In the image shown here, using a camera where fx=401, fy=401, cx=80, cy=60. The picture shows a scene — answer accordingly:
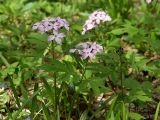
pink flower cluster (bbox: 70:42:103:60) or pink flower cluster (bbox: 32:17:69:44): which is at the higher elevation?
pink flower cluster (bbox: 32:17:69:44)

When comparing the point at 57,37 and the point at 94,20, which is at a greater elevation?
the point at 94,20

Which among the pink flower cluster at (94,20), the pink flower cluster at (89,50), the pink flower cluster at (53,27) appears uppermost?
the pink flower cluster at (94,20)

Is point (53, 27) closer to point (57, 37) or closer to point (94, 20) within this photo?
point (57, 37)

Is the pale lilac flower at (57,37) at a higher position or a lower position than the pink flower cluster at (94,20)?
lower

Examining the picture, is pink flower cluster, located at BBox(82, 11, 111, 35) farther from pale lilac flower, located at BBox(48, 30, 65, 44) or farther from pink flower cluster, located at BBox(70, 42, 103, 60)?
pale lilac flower, located at BBox(48, 30, 65, 44)

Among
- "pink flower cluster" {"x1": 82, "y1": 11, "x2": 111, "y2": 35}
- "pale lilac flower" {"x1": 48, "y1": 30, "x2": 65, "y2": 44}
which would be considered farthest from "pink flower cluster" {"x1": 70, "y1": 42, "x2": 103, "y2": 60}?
"pink flower cluster" {"x1": 82, "y1": 11, "x2": 111, "y2": 35}

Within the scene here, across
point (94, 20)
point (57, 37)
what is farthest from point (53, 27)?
point (94, 20)

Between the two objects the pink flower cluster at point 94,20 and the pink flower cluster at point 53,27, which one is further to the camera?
the pink flower cluster at point 94,20

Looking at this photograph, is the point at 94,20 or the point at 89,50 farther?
the point at 94,20

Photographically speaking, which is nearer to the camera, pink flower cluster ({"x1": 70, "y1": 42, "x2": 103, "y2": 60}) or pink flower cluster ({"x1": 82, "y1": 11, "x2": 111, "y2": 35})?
pink flower cluster ({"x1": 70, "y1": 42, "x2": 103, "y2": 60})

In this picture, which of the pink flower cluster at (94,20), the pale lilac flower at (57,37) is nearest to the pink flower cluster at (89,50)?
the pale lilac flower at (57,37)

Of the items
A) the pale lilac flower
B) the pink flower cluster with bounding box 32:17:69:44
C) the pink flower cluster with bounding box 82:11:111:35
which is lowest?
the pale lilac flower

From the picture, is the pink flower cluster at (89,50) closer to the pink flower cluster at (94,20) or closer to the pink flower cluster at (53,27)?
the pink flower cluster at (53,27)
